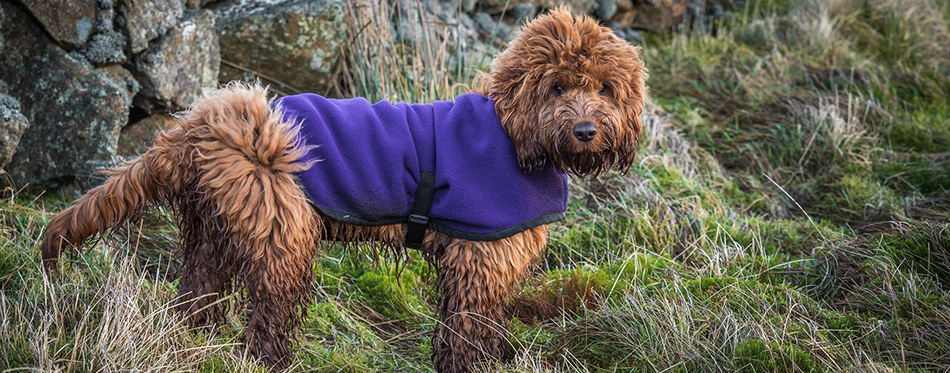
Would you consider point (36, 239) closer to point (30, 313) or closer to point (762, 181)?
point (30, 313)

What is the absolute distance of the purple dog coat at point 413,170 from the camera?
2703 millimetres

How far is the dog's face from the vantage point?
2.63m

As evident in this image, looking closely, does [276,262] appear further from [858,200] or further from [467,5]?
[467,5]

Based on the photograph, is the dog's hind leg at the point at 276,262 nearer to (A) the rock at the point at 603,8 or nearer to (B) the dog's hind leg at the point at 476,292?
(B) the dog's hind leg at the point at 476,292

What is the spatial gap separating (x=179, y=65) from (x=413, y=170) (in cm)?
243

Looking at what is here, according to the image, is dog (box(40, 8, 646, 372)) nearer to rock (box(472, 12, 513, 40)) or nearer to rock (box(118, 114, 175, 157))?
rock (box(118, 114, 175, 157))

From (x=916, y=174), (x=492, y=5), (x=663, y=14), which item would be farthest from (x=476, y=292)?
(x=663, y=14)

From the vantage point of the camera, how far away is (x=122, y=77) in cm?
412

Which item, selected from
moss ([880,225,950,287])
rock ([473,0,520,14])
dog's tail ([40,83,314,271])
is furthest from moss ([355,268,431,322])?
rock ([473,0,520,14])

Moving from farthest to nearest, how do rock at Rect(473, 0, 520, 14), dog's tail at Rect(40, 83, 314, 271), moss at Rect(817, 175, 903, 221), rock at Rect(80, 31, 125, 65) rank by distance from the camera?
rock at Rect(473, 0, 520, 14)
moss at Rect(817, 175, 903, 221)
rock at Rect(80, 31, 125, 65)
dog's tail at Rect(40, 83, 314, 271)

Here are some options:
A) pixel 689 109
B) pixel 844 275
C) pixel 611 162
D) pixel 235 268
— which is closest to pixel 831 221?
pixel 844 275

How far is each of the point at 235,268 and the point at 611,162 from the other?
1.67m

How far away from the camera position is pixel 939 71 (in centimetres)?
725

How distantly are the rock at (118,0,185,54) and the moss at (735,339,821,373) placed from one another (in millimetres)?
3855
